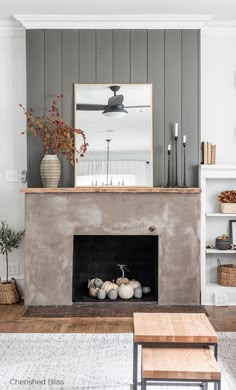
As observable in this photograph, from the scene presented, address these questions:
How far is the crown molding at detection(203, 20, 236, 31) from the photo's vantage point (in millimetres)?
5000

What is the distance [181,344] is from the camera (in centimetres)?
258

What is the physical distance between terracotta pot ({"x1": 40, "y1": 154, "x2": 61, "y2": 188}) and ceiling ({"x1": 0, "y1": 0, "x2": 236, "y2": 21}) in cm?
127

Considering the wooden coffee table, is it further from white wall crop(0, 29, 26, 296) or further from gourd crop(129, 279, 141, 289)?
white wall crop(0, 29, 26, 296)

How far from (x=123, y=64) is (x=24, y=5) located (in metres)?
1.02


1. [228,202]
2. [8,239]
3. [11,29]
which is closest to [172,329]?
[228,202]

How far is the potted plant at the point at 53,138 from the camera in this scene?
4746 mm

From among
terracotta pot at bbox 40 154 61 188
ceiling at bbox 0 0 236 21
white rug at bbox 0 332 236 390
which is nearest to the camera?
white rug at bbox 0 332 236 390

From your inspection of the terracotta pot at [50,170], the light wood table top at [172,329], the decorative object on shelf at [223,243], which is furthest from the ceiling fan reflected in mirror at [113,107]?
the light wood table top at [172,329]

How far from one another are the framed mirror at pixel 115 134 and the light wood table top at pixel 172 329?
2.14 metres

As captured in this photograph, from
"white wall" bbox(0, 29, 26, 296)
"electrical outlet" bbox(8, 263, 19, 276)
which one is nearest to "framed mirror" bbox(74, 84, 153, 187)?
"white wall" bbox(0, 29, 26, 296)

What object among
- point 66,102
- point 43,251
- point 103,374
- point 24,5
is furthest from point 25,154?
point 103,374

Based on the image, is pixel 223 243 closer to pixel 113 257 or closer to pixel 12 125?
pixel 113 257

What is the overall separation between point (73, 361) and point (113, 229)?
1648mm

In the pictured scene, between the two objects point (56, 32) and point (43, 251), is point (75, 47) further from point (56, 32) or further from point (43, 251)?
point (43, 251)
